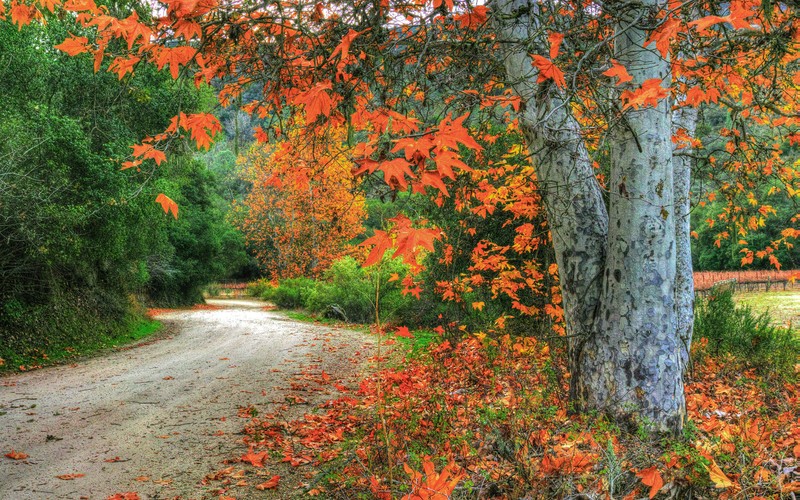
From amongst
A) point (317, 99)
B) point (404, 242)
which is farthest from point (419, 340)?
point (404, 242)

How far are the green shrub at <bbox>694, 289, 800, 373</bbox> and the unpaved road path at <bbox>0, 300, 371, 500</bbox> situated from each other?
5.89 m

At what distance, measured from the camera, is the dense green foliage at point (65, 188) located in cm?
902

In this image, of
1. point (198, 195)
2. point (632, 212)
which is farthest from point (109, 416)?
point (198, 195)

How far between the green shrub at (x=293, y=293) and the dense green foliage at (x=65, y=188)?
8.93 meters

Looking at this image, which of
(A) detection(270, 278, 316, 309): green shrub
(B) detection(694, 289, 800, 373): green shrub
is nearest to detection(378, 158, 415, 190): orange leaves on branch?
(B) detection(694, 289, 800, 373): green shrub

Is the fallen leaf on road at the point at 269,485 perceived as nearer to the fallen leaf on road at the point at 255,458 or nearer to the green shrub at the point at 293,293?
the fallen leaf on road at the point at 255,458

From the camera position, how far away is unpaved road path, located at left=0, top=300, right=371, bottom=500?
4.23 m

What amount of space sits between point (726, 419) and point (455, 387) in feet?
10.3

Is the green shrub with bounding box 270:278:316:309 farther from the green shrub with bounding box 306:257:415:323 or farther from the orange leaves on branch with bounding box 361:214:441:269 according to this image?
the orange leaves on branch with bounding box 361:214:441:269

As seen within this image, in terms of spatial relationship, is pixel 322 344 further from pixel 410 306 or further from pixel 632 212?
pixel 632 212

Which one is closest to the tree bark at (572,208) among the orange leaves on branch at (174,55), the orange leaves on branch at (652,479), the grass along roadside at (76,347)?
the orange leaves on branch at (652,479)

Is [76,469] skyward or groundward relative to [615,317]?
groundward

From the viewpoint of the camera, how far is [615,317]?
3891 mm

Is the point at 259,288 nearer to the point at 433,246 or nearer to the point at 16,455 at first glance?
the point at 16,455
